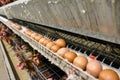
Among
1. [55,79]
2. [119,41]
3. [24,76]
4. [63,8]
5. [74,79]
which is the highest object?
[63,8]

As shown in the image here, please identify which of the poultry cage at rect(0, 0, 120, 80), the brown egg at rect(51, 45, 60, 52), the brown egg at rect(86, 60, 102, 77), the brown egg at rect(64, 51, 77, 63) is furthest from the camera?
the brown egg at rect(51, 45, 60, 52)

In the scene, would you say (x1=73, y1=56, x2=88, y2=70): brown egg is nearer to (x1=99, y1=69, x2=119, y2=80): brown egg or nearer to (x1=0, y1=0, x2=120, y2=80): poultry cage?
(x1=0, y1=0, x2=120, y2=80): poultry cage

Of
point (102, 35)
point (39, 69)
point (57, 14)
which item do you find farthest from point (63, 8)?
point (39, 69)

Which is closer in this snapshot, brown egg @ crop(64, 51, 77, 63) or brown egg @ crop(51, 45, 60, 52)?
brown egg @ crop(64, 51, 77, 63)

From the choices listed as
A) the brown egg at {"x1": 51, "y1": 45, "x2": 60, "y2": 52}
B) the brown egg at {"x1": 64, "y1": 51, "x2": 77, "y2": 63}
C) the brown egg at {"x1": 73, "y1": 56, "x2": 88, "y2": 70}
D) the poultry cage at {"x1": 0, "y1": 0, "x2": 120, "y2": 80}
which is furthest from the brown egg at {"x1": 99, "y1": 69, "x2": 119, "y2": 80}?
the brown egg at {"x1": 51, "y1": 45, "x2": 60, "y2": 52}

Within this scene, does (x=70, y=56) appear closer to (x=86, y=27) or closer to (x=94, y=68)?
(x=94, y=68)

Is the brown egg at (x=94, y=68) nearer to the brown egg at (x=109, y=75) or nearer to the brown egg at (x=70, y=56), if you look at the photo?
the brown egg at (x=109, y=75)

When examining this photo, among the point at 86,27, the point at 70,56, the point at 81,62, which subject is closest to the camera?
the point at 86,27

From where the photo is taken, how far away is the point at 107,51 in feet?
8.06

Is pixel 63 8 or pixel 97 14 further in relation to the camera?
pixel 63 8

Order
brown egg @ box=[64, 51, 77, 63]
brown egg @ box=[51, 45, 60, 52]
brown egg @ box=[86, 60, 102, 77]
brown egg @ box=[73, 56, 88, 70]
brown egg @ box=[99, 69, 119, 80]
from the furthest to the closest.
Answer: brown egg @ box=[51, 45, 60, 52] → brown egg @ box=[64, 51, 77, 63] → brown egg @ box=[73, 56, 88, 70] → brown egg @ box=[86, 60, 102, 77] → brown egg @ box=[99, 69, 119, 80]

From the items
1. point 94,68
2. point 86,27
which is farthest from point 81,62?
point 86,27

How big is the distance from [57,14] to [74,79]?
2.13ft

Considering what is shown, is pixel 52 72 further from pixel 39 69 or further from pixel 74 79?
pixel 74 79
